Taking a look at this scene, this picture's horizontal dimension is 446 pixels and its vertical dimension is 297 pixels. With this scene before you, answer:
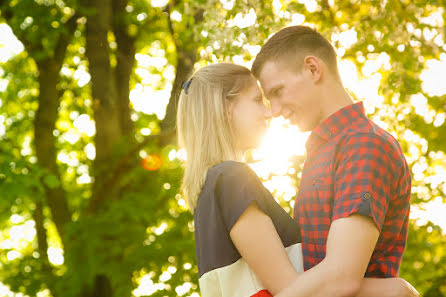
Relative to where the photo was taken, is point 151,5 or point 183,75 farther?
point 151,5

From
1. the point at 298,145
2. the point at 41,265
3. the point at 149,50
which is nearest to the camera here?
the point at 298,145

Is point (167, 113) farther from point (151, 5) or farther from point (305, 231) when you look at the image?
point (305, 231)

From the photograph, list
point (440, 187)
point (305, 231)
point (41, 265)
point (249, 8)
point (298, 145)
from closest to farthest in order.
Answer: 1. point (305, 231)
2. point (249, 8)
3. point (298, 145)
4. point (440, 187)
5. point (41, 265)

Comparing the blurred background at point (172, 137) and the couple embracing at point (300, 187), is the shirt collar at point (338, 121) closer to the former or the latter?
the couple embracing at point (300, 187)

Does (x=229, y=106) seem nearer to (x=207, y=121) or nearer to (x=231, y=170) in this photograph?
(x=207, y=121)

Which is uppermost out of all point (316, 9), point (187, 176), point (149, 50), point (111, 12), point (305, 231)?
point (149, 50)

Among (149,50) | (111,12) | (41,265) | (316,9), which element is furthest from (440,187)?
(149,50)

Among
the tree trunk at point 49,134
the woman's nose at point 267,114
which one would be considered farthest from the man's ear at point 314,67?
the tree trunk at point 49,134

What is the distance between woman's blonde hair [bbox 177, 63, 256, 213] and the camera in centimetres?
268

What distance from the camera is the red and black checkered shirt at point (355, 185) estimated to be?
215 cm

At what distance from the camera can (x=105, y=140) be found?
8.49 metres

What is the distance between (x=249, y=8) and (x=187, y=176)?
4172 millimetres

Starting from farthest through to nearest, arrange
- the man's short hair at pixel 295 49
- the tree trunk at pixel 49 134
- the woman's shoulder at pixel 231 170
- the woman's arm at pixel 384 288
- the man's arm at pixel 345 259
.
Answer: the tree trunk at pixel 49 134 → the man's short hair at pixel 295 49 → the woman's shoulder at pixel 231 170 → the woman's arm at pixel 384 288 → the man's arm at pixel 345 259

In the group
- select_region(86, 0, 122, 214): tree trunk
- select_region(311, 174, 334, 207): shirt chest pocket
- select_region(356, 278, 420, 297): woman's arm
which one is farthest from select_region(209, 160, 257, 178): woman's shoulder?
select_region(86, 0, 122, 214): tree trunk
